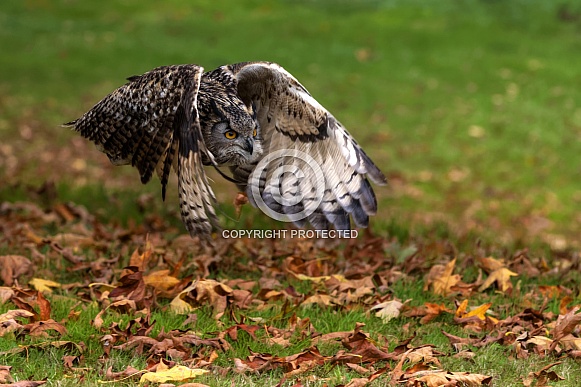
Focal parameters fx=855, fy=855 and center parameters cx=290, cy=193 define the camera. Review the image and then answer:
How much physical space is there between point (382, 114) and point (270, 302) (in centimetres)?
1063

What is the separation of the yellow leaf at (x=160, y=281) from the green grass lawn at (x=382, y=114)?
1.11ft

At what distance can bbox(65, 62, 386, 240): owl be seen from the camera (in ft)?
17.3

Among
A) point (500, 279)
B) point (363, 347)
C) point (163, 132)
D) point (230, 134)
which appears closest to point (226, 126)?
point (230, 134)

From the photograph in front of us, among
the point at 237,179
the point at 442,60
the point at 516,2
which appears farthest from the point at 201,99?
the point at 516,2

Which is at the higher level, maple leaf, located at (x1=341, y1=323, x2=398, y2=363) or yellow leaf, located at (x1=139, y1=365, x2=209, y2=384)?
yellow leaf, located at (x1=139, y1=365, x2=209, y2=384)

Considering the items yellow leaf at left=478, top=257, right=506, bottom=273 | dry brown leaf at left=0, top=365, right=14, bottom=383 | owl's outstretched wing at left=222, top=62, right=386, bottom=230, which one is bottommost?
yellow leaf at left=478, top=257, right=506, bottom=273

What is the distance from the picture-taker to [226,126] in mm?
5496

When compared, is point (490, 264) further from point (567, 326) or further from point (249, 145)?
point (249, 145)

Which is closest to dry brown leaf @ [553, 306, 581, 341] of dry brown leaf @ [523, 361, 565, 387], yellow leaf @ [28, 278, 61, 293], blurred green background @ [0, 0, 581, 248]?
dry brown leaf @ [523, 361, 565, 387]

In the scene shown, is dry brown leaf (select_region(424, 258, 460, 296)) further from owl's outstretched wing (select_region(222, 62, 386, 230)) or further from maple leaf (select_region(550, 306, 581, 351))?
maple leaf (select_region(550, 306, 581, 351))

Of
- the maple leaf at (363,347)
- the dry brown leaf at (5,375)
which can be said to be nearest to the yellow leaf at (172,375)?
the dry brown leaf at (5,375)

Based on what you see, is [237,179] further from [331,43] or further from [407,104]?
[331,43]

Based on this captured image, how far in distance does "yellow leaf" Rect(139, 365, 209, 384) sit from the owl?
1.09 m

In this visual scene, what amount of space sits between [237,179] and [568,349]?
2681 mm
